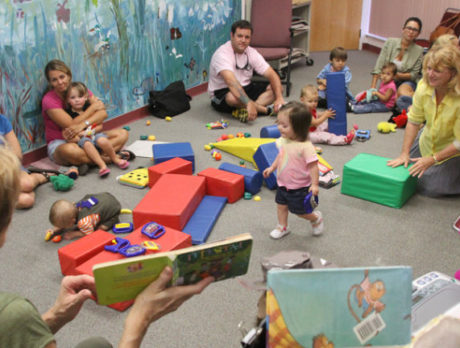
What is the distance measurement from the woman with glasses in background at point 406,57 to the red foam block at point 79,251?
3.43 meters

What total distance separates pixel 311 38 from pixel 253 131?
3.57m

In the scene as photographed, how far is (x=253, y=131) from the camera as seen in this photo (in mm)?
4461

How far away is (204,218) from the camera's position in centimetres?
292

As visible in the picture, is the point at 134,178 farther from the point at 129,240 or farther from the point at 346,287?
the point at 346,287

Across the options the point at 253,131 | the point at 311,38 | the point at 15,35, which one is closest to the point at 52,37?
the point at 15,35

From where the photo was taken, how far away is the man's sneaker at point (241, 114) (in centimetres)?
467

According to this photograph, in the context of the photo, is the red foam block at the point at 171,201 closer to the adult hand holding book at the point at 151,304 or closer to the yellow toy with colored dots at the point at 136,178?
the yellow toy with colored dots at the point at 136,178

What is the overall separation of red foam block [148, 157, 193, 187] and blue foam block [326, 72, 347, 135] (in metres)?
1.45

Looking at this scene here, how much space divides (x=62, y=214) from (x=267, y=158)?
4.62ft

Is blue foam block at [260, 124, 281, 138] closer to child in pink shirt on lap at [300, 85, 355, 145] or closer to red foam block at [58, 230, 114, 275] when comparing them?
child in pink shirt on lap at [300, 85, 355, 145]

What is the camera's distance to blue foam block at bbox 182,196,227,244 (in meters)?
2.76

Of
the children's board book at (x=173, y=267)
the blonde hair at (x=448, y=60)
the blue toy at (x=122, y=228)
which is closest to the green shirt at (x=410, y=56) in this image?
the blonde hair at (x=448, y=60)

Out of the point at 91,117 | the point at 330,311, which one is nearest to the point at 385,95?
the point at 91,117

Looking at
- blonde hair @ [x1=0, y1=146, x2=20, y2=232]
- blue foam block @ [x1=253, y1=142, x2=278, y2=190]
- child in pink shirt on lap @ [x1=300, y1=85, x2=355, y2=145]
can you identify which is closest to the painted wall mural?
child in pink shirt on lap @ [x1=300, y1=85, x2=355, y2=145]
